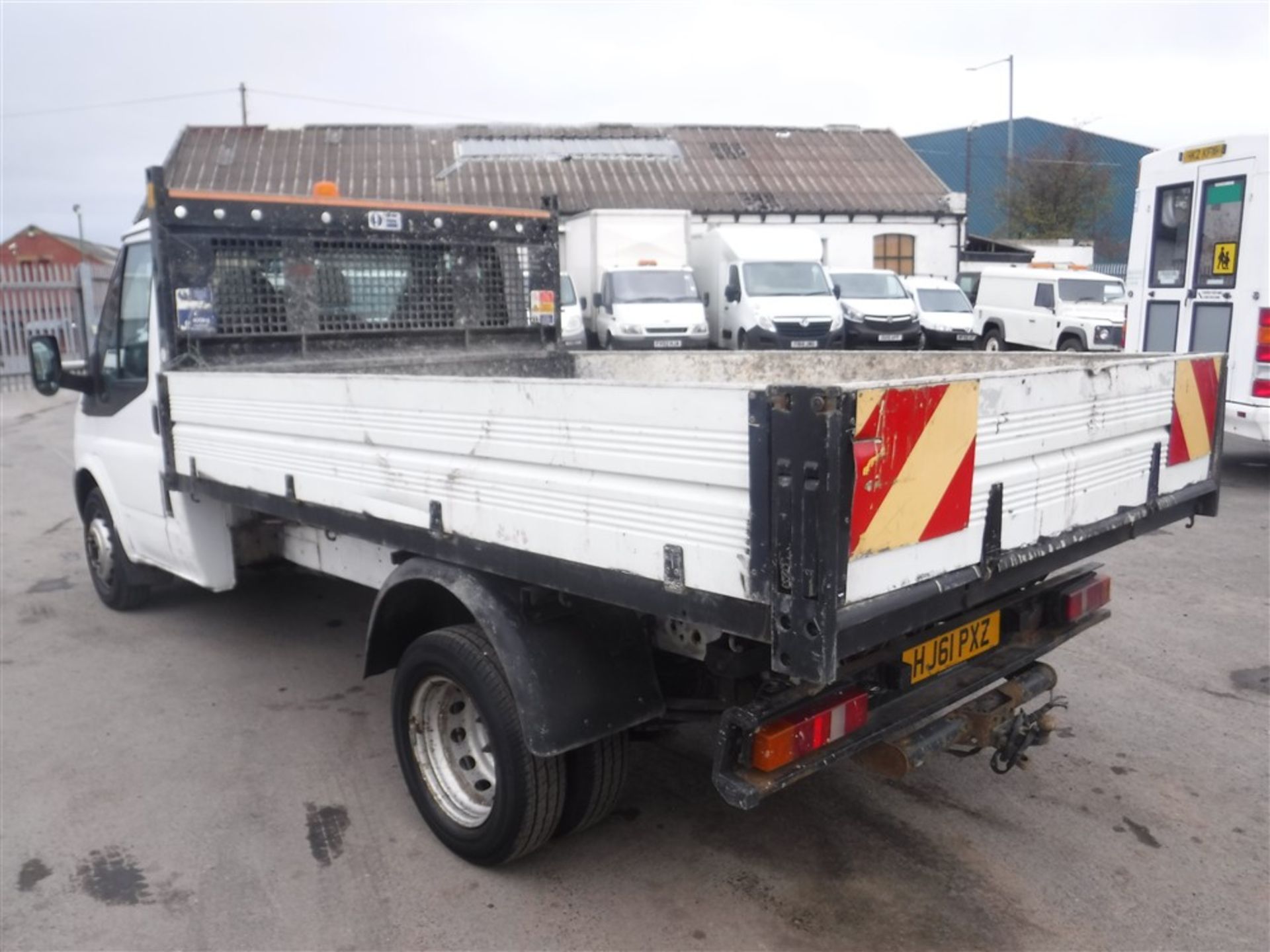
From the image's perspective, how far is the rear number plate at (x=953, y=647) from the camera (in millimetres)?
3201

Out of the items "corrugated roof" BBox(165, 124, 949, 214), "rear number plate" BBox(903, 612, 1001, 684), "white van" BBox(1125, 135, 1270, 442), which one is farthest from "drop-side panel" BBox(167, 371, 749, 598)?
"corrugated roof" BBox(165, 124, 949, 214)

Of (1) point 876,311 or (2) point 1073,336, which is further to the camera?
(1) point 876,311

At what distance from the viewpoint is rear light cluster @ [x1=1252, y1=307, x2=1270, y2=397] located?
9.10 m

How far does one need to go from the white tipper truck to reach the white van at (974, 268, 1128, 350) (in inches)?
606

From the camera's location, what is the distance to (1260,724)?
4.61 metres

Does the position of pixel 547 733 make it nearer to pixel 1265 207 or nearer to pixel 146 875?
pixel 146 875

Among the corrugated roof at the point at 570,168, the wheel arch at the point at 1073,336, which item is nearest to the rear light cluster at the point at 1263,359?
the wheel arch at the point at 1073,336

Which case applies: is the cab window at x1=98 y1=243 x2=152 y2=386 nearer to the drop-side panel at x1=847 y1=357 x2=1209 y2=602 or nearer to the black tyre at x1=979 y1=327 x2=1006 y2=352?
the drop-side panel at x1=847 y1=357 x2=1209 y2=602

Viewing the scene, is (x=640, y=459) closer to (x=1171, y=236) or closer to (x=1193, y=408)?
(x=1193, y=408)

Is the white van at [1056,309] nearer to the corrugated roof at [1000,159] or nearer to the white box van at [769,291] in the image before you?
the white box van at [769,291]

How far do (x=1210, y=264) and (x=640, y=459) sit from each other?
9.38m

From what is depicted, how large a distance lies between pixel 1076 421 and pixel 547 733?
1802 mm

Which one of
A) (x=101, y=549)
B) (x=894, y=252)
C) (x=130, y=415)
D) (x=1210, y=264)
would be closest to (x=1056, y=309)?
(x=894, y=252)

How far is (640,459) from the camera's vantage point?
2.65 metres
